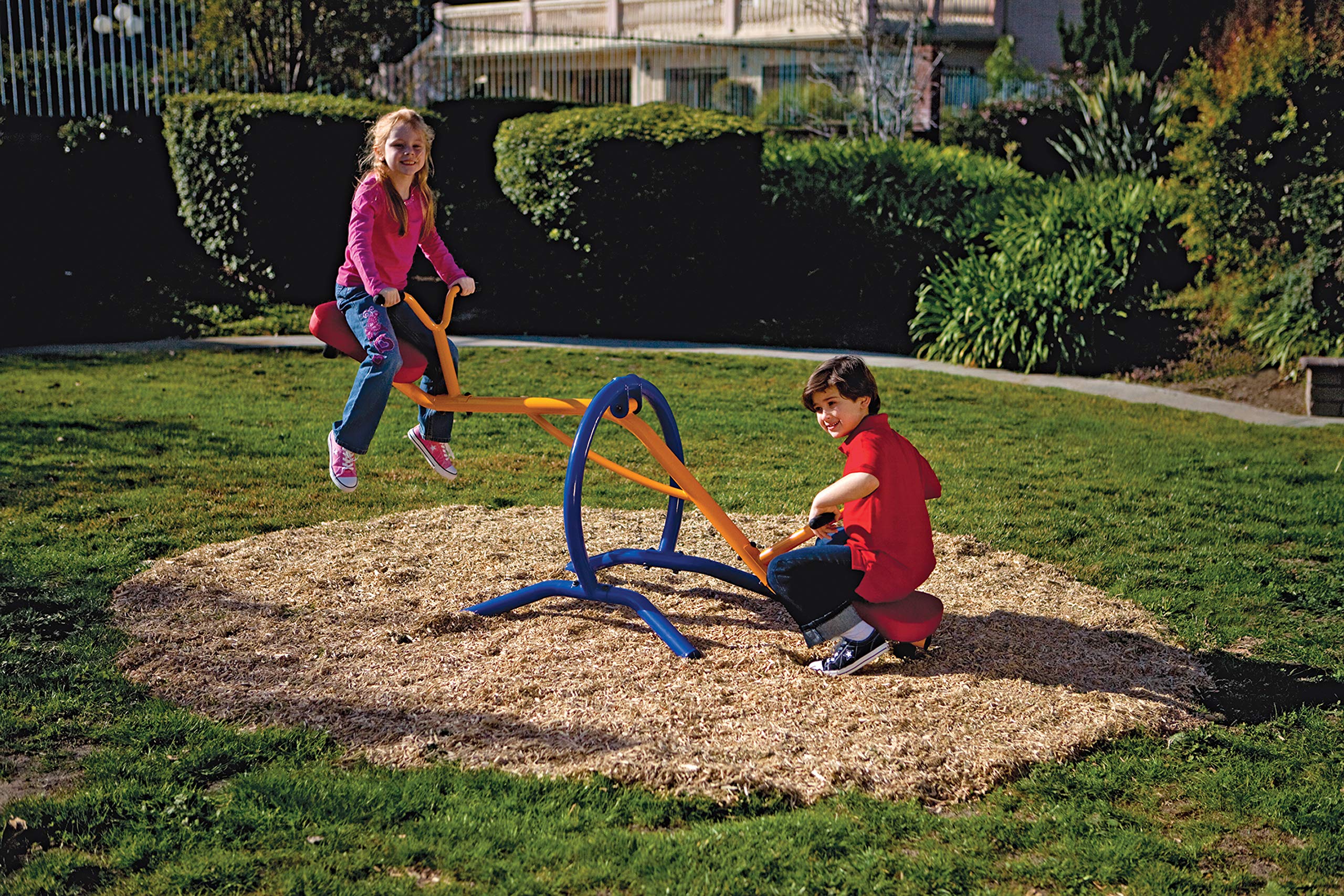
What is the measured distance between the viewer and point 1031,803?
3.62 meters

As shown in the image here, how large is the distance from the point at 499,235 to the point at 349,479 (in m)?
8.98

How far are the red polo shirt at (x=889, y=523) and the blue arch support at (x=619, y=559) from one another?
2.42 ft

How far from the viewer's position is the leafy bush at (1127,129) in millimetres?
15664

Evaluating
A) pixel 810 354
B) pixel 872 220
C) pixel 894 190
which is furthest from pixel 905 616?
pixel 894 190

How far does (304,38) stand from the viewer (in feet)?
56.2

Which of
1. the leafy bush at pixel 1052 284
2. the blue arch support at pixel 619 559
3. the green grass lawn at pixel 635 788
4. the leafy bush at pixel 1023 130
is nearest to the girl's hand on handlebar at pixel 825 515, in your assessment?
the blue arch support at pixel 619 559

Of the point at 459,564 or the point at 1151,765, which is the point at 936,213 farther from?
the point at 1151,765

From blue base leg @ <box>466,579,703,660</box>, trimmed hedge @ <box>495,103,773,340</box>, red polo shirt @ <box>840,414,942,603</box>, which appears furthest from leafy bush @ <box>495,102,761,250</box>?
red polo shirt @ <box>840,414,942,603</box>

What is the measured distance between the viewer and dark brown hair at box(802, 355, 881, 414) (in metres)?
4.46

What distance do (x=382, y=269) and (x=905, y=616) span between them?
2.46m

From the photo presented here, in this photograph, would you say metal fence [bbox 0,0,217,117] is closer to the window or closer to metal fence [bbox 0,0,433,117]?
metal fence [bbox 0,0,433,117]

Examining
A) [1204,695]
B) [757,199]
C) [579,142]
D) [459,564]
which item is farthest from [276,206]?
[1204,695]

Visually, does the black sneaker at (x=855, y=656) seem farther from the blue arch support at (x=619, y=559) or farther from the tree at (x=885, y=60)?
the tree at (x=885, y=60)

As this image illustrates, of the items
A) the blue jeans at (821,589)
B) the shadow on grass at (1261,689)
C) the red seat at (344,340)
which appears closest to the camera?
the shadow on grass at (1261,689)
